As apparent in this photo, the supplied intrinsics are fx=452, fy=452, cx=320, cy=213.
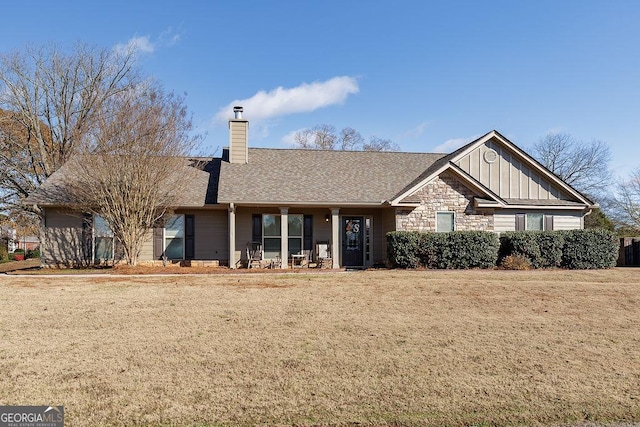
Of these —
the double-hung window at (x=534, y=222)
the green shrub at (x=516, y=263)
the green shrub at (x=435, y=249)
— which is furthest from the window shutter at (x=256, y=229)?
the double-hung window at (x=534, y=222)

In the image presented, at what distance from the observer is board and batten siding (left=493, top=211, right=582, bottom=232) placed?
1795cm

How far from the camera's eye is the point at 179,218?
17.2 meters

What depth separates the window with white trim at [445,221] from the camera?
1670cm

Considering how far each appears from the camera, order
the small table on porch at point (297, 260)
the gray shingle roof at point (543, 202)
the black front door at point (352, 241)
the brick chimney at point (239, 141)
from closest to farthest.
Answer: the small table on porch at point (297, 260) < the black front door at point (352, 241) < the gray shingle roof at point (543, 202) < the brick chimney at point (239, 141)

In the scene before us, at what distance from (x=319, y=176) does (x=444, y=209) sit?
17.2 feet

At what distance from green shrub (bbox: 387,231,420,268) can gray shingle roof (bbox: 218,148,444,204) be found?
6.59 feet

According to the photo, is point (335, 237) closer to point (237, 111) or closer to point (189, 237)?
point (189, 237)

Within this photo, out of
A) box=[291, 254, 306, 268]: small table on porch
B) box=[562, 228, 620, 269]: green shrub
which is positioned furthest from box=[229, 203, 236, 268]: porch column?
box=[562, 228, 620, 269]: green shrub

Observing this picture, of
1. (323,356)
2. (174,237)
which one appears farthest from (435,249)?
(323,356)

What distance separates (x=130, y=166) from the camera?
50.1ft

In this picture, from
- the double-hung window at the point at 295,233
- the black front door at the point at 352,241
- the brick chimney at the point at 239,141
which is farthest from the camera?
the brick chimney at the point at 239,141

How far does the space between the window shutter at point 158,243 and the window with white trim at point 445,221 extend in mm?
10312

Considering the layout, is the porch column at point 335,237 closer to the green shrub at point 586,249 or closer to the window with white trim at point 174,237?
the window with white trim at point 174,237

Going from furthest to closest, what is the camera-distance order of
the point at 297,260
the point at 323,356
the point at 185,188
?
the point at 297,260
the point at 185,188
the point at 323,356
